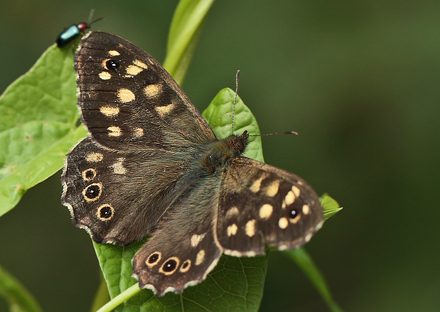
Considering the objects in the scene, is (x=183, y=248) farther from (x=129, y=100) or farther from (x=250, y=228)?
(x=129, y=100)

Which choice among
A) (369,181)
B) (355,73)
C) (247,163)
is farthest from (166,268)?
(355,73)

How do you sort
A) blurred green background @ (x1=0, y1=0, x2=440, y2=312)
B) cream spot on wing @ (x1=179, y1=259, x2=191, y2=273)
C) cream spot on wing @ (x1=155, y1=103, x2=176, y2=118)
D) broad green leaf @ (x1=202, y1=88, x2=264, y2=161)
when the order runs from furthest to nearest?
blurred green background @ (x1=0, y1=0, x2=440, y2=312)
cream spot on wing @ (x1=155, y1=103, x2=176, y2=118)
broad green leaf @ (x1=202, y1=88, x2=264, y2=161)
cream spot on wing @ (x1=179, y1=259, x2=191, y2=273)

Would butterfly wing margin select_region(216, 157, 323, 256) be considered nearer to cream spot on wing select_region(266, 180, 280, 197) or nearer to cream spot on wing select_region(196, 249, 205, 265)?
cream spot on wing select_region(266, 180, 280, 197)

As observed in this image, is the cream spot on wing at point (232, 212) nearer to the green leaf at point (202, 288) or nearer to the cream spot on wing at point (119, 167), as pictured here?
the green leaf at point (202, 288)

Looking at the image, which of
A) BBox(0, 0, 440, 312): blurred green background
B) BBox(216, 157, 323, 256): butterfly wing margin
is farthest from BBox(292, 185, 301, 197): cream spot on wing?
BBox(0, 0, 440, 312): blurred green background

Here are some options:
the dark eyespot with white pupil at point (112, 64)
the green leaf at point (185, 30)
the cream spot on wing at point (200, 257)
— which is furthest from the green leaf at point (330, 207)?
the dark eyespot with white pupil at point (112, 64)

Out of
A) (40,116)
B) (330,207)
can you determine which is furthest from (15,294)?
(330,207)
